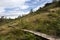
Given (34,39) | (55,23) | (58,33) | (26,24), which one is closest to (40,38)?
(34,39)

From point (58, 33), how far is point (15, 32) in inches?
132

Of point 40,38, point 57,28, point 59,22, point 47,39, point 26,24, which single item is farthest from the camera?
point 26,24

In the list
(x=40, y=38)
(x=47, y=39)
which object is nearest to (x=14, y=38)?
(x=40, y=38)

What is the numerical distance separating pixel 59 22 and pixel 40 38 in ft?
12.7

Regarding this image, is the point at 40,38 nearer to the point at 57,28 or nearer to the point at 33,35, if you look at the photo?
the point at 33,35

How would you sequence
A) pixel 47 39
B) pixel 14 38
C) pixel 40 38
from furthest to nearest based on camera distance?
pixel 14 38, pixel 40 38, pixel 47 39

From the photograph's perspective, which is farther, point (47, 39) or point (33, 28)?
point (33, 28)

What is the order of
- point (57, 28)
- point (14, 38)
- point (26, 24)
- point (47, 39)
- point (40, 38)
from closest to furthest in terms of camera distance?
point (47, 39)
point (40, 38)
point (14, 38)
point (57, 28)
point (26, 24)

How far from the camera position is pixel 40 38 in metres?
11.6

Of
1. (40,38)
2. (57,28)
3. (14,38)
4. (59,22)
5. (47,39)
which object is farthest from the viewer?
(59,22)

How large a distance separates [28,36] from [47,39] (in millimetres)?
2021

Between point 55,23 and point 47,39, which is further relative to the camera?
point 55,23

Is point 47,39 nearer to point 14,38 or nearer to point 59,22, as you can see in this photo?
point 14,38

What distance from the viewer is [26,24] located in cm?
1702
